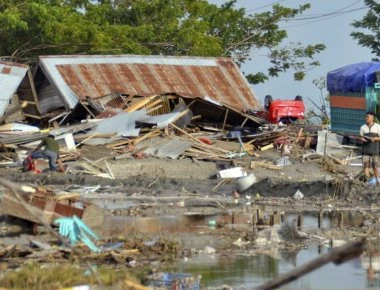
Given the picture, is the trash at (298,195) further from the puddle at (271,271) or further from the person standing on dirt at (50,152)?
the puddle at (271,271)

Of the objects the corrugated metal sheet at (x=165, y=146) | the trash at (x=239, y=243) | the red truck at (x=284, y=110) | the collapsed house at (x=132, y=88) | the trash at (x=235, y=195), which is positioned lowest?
the trash at (x=235, y=195)

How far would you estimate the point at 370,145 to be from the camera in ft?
69.5

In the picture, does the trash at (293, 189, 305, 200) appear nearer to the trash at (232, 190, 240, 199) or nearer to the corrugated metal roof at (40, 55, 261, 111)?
the trash at (232, 190, 240, 199)

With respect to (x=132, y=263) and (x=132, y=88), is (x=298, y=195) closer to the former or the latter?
(x=132, y=263)

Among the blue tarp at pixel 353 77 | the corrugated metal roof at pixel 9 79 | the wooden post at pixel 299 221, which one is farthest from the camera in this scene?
the corrugated metal roof at pixel 9 79

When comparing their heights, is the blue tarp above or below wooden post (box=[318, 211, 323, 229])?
above

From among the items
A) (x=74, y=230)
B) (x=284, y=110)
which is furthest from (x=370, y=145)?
(x=284, y=110)

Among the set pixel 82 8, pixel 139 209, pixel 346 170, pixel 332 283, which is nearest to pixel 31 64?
pixel 82 8

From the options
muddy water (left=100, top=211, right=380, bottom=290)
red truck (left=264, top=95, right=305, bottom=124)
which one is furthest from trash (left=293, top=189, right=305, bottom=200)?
red truck (left=264, top=95, right=305, bottom=124)

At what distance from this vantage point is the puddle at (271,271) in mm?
11406

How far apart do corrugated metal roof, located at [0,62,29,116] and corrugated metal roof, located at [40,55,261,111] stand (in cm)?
87

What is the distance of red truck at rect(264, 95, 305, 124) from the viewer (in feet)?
113

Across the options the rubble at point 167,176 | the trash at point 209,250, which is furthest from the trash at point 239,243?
the trash at point 209,250

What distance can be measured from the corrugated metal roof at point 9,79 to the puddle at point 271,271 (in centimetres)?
1883
